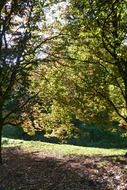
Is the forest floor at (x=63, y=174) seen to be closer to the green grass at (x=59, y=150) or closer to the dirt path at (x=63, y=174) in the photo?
the dirt path at (x=63, y=174)

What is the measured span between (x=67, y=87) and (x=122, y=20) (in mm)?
4127

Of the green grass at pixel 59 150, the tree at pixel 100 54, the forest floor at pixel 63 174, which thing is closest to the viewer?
the forest floor at pixel 63 174

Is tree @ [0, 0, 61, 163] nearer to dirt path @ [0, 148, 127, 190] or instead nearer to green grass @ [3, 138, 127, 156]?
dirt path @ [0, 148, 127, 190]

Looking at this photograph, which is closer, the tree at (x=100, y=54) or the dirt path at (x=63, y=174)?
the dirt path at (x=63, y=174)

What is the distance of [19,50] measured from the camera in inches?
670

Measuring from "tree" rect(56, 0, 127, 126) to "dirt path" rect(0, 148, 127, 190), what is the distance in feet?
10.7

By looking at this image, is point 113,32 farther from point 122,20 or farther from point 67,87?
point 67,87

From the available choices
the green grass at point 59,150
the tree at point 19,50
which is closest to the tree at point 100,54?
the tree at point 19,50

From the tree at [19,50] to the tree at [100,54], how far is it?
1.28 metres

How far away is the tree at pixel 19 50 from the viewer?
1706 cm

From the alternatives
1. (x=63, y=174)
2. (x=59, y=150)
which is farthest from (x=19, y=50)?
(x=59, y=150)

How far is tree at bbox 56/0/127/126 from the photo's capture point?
18234mm

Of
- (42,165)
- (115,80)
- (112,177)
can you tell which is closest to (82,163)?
Answer: (42,165)

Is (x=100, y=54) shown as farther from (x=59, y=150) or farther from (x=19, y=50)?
(x=59, y=150)
